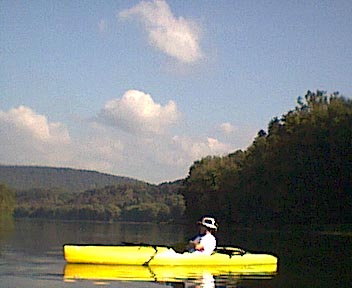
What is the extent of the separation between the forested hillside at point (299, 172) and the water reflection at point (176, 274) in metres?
48.9

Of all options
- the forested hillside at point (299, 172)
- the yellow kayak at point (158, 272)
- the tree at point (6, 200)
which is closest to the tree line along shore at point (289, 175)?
the forested hillside at point (299, 172)

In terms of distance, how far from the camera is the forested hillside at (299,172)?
72.3 m

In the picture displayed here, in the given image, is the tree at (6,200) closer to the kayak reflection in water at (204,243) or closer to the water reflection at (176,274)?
the kayak reflection in water at (204,243)

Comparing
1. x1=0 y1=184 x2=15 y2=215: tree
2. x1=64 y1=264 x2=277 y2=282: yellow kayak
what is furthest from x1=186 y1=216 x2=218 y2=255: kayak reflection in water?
x1=0 y1=184 x2=15 y2=215: tree

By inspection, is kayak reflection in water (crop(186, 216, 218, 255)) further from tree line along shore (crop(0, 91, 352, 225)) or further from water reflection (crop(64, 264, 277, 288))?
tree line along shore (crop(0, 91, 352, 225))

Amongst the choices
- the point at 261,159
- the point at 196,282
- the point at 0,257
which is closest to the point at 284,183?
the point at 261,159

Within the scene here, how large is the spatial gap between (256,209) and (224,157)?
989 inches

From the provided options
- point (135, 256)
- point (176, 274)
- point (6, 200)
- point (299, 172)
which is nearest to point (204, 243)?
point (176, 274)

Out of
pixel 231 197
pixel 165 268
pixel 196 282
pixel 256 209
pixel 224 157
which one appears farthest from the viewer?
pixel 224 157

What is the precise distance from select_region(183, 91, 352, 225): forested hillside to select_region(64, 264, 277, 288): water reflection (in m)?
48.9

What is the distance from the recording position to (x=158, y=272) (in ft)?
73.5

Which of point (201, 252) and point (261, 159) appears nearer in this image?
point (201, 252)

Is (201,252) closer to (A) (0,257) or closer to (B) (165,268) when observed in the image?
(B) (165,268)

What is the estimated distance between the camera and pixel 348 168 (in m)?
70.9
